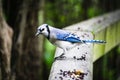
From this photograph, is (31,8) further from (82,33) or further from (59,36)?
(59,36)

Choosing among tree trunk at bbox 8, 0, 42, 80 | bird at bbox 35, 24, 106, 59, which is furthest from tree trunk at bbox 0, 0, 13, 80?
bird at bbox 35, 24, 106, 59

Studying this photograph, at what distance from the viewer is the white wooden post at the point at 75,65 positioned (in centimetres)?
338

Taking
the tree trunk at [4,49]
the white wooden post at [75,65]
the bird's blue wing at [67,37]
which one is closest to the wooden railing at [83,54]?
the white wooden post at [75,65]

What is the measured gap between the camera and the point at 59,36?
417 centimetres

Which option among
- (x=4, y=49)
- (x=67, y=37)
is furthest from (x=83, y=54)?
(x=4, y=49)

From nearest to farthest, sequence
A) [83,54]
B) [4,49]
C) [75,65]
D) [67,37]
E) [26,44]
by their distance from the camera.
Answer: [75,65]
[83,54]
[67,37]
[4,49]
[26,44]

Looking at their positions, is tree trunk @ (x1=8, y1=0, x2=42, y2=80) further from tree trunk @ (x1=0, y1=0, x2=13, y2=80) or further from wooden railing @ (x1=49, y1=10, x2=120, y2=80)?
wooden railing @ (x1=49, y1=10, x2=120, y2=80)

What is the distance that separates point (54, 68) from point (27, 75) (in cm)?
401

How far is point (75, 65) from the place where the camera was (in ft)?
12.2

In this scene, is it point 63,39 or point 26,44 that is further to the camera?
point 26,44

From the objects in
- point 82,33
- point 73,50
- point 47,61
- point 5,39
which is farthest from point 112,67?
point 73,50

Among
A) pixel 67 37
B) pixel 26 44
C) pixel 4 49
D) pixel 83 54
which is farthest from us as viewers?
pixel 26 44

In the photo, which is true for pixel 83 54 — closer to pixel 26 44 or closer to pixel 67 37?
pixel 67 37

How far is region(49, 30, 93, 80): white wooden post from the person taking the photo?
338 centimetres
